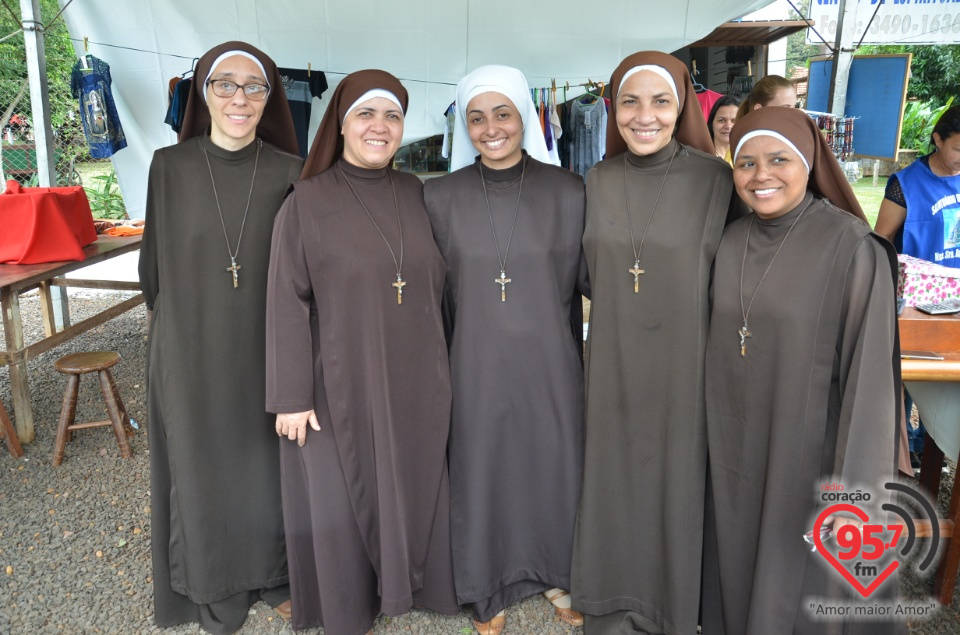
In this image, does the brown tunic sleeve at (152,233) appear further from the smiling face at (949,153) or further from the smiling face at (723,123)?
the smiling face at (949,153)

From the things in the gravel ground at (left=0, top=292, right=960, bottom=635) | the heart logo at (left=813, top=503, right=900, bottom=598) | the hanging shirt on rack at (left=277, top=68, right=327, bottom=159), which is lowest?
the gravel ground at (left=0, top=292, right=960, bottom=635)

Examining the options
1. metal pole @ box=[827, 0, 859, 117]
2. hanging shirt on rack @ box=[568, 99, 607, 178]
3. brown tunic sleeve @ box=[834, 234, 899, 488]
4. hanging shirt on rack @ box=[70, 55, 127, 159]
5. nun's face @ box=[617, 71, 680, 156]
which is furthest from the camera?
hanging shirt on rack @ box=[568, 99, 607, 178]

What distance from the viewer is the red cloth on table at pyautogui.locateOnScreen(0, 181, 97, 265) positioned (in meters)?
4.19

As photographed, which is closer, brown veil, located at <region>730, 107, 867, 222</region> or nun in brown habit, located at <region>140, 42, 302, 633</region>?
brown veil, located at <region>730, 107, 867, 222</region>

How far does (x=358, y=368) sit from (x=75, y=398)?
2.74 m

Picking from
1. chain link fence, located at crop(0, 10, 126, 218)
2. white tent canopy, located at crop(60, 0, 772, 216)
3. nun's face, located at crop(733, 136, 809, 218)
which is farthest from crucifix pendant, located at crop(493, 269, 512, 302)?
chain link fence, located at crop(0, 10, 126, 218)

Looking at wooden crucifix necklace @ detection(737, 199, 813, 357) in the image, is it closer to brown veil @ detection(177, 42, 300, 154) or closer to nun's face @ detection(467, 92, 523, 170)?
nun's face @ detection(467, 92, 523, 170)

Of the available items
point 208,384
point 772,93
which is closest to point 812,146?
point 772,93

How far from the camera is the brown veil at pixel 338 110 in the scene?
2.28 m

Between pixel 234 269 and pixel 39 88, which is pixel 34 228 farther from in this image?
pixel 234 269

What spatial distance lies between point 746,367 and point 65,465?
12.7ft

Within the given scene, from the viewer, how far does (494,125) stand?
7.80 feet

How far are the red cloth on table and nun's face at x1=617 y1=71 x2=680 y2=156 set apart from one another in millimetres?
3655

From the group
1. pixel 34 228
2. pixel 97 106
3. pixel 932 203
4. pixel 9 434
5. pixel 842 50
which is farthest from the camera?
pixel 97 106
